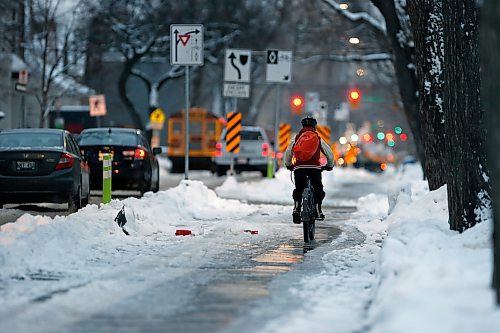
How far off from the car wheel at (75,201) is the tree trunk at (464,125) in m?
8.07

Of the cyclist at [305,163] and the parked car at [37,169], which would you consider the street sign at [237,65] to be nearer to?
the parked car at [37,169]

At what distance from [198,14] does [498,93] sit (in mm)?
51738

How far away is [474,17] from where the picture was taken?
12.4 meters

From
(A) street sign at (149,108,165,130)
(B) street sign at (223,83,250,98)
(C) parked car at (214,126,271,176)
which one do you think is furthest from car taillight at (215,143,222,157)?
(B) street sign at (223,83,250,98)

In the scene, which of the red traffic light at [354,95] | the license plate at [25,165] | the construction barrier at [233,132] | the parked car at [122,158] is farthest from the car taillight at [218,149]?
the license plate at [25,165]

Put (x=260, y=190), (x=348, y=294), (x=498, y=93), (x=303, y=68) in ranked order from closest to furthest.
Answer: (x=498, y=93), (x=348, y=294), (x=260, y=190), (x=303, y=68)

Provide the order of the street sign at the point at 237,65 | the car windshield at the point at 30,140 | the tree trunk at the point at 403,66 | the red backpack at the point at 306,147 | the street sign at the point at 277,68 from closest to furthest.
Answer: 1. the red backpack at the point at 306,147
2. the car windshield at the point at 30,140
3. the tree trunk at the point at 403,66
4. the street sign at the point at 237,65
5. the street sign at the point at 277,68

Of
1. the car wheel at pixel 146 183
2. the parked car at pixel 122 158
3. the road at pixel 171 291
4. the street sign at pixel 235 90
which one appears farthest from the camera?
the street sign at pixel 235 90

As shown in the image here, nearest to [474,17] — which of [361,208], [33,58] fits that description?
[361,208]

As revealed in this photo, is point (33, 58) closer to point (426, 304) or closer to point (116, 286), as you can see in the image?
point (116, 286)

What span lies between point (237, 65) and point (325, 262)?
52.6ft

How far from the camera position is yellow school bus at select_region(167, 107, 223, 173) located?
154 feet

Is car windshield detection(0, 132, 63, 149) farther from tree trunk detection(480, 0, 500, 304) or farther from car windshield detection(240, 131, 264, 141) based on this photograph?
car windshield detection(240, 131, 264, 141)

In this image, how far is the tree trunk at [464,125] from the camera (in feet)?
38.5
